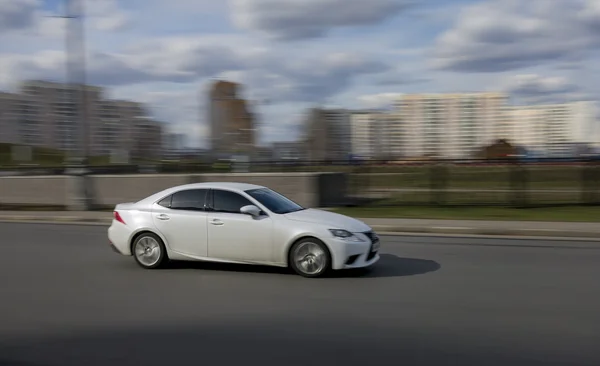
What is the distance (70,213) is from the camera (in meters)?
21.8

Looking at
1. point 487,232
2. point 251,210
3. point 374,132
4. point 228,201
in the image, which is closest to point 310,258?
point 251,210

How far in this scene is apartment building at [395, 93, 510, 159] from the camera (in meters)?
45.7

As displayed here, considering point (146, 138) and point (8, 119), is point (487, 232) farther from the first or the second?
point (8, 119)

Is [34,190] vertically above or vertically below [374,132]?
below

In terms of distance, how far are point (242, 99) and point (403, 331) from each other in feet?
195

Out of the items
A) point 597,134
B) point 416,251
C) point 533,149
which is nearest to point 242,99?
point 597,134

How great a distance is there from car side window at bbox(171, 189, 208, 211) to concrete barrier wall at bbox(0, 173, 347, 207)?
1160 cm

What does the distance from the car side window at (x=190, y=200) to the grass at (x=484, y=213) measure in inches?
383

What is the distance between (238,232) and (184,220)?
0.97 m

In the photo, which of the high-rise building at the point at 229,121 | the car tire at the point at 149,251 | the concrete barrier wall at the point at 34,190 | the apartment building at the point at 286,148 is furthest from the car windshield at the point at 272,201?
the high-rise building at the point at 229,121

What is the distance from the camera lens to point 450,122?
69.2 m

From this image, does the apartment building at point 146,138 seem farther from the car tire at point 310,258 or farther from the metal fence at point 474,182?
the car tire at point 310,258

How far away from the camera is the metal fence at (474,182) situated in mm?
22656

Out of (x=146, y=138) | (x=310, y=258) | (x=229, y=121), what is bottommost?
(x=310, y=258)
